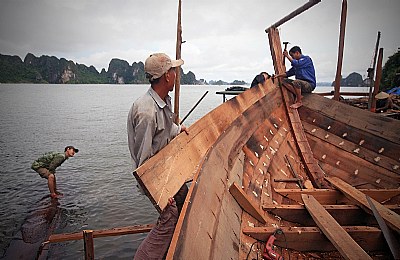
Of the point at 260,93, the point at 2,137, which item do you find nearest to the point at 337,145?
the point at 260,93

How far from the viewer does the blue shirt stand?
6121 millimetres

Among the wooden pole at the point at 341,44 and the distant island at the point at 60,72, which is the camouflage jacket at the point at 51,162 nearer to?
the wooden pole at the point at 341,44

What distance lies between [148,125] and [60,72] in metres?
162

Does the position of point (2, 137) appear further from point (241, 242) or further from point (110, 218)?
point (241, 242)

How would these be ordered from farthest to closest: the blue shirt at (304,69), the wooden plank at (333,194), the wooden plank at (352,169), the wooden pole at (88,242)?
1. the blue shirt at (304,69)
2. the wooden pole at (88,242)
3. the wooden plank at (352,169)
4. the wooden plank at (333,194)

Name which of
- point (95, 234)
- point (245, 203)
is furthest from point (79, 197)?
point (245, 203)

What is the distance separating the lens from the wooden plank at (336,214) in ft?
9.74

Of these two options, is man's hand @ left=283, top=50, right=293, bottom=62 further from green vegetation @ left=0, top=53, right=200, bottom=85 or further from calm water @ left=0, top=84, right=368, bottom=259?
green vegetation @ left=0, top=53, right=200, bottom=85

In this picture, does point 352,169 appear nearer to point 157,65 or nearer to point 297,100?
point 297,100

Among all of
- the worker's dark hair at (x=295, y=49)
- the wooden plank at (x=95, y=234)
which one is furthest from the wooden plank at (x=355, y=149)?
the wooden plank at (x=95, y=234)

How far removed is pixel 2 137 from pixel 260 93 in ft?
87.5

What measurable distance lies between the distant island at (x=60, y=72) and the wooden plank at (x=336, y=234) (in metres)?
115

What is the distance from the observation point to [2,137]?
23.5 meters

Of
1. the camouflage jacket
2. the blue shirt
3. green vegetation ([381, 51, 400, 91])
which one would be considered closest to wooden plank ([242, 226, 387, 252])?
the blue shirt
